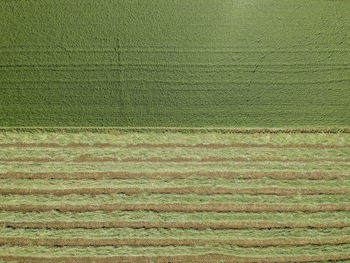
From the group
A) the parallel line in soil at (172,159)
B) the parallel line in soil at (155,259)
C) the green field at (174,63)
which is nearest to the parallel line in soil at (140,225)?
the parallel line in soil at (155,259)

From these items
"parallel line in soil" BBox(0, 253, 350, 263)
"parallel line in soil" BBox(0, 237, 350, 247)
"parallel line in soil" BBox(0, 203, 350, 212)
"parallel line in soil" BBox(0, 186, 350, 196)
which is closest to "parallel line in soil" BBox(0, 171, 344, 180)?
"parallel line in soil" BBox(0, 186, 350, 196)

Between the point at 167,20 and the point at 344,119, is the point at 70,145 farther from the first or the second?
the point at 344,119

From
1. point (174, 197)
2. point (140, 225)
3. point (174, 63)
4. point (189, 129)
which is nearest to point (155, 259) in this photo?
point (140, 225)

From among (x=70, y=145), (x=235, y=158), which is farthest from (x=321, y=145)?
(x=70, y=145)

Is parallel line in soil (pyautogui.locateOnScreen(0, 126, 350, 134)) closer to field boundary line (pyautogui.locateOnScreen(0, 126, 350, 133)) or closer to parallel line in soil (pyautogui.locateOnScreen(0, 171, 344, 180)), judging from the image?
field boundary line (pyautogui.locateOnScreen(0, 126, 350, 133))

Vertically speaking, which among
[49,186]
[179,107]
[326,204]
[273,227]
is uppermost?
[179,107]

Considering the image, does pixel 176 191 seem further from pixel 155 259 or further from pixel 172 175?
pixel 155 259

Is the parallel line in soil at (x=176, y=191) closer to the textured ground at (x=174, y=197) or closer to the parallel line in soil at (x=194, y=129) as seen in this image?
the textured ground at (x=174, y=197)
